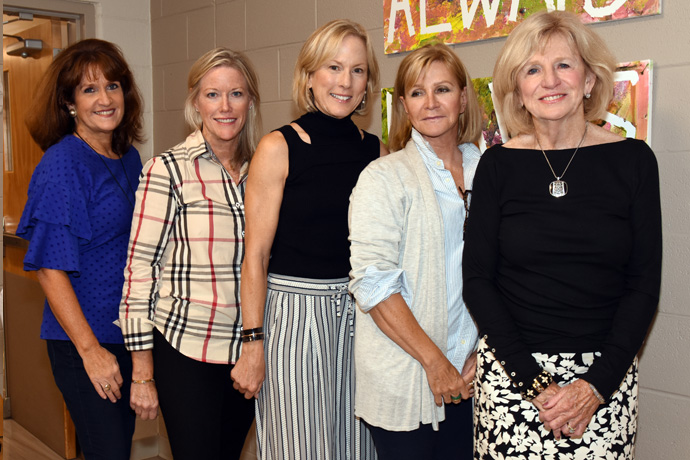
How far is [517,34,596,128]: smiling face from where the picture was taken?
62.9 inches

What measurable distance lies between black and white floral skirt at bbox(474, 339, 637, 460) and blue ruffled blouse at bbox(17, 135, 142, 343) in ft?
3.71

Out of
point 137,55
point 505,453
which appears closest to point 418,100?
point 505,453

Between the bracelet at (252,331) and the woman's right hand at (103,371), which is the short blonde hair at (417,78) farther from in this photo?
the woman's right hand at (103,371)

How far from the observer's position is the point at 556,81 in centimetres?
159

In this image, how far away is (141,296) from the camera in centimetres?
190

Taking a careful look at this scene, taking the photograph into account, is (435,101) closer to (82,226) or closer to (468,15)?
(468,15)

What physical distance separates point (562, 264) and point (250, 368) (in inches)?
34.6

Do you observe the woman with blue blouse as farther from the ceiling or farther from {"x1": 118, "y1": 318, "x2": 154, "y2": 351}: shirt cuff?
the ceiling

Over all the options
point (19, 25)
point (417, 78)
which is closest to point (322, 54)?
point (417, 78)

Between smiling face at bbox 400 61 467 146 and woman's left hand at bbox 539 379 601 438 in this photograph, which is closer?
woman's left hand at bbox 539 379 601 438

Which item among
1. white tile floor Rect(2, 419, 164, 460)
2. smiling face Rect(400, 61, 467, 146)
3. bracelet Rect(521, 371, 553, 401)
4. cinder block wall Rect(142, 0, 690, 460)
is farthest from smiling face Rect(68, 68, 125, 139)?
white tile floor Rect(2, 419, 164, 460)

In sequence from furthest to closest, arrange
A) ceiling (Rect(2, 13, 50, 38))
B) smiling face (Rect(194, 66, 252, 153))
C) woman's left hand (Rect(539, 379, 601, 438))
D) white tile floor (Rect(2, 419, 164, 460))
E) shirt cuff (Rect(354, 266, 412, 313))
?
white tile floor (Rect(2, 419, 164, 460))
ceiling (Rect(2, 13, 50, 38))
smiling face (Rect(194, 66, 252, 153))
shirt cuff (Rect(354, 266, 412, 313))
woman's left hand (Rect(539, 379, 601, 438))

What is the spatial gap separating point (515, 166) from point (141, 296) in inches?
42.9

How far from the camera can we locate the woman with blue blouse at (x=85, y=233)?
1902 mm
